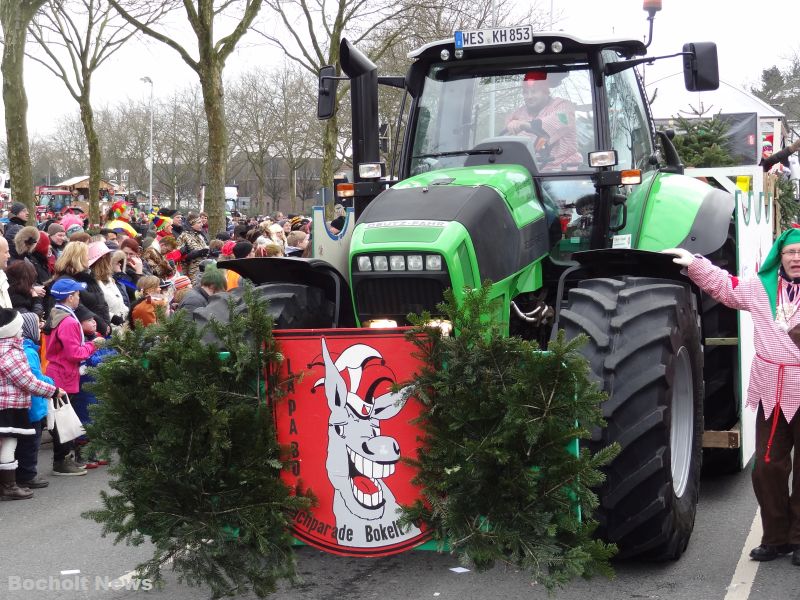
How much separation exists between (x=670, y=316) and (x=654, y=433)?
62cm

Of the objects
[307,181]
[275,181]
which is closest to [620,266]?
[307,181]

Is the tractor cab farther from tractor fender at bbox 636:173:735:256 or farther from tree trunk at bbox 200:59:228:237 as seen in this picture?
tree trunk at bbox 200:59:228:237

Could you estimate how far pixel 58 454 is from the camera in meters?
8.75

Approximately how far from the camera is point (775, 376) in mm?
5680

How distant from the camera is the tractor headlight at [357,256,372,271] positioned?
5.66 meters

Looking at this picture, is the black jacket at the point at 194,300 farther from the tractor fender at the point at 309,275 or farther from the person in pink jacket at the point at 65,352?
the tractor fender at the point at 309,275

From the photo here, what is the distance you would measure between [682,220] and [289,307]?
9.17 ft

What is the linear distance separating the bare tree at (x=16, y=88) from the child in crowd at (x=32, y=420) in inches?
397

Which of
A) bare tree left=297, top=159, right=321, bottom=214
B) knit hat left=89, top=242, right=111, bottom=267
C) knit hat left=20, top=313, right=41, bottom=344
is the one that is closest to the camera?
knit hat left=20, top=313, right=41, bottom=344

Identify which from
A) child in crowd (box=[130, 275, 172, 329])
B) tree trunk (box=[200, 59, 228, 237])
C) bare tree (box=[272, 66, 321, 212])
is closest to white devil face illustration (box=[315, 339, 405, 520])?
child in crowd (box=[130, 275, 172, 329])

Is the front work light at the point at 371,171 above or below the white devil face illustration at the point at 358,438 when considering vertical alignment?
above

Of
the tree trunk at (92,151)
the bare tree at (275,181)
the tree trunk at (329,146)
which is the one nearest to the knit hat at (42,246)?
the tree trunk at (329,146)

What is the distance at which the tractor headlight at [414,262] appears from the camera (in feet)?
18.1

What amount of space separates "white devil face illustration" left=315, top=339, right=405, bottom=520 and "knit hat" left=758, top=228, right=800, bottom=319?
7.59 ft
